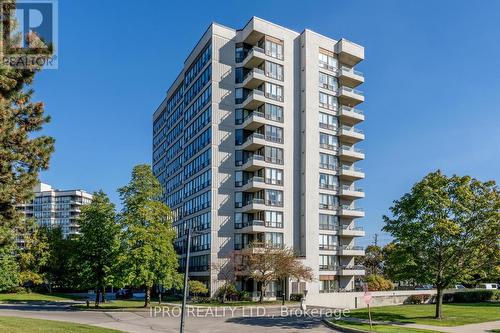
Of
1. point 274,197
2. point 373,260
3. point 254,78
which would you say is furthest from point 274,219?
point 373,260

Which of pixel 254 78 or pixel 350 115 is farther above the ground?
pixel 254 78

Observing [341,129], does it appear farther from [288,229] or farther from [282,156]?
[288,229]

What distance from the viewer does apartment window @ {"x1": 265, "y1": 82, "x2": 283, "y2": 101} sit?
62.9 meters

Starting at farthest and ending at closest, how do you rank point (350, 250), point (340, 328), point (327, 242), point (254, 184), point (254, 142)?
point (350, 250) → point (327, 242) → point (254, 142) → point (254, 184) → point (340, 328)

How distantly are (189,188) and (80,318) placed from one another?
128ft

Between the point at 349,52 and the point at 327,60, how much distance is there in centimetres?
366

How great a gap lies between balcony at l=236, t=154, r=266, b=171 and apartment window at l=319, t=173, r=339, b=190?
922 centimetres

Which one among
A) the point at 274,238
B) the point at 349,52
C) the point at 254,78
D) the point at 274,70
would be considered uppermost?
the point at 349,52

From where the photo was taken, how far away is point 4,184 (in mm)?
20734

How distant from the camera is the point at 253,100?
61312 millimetres

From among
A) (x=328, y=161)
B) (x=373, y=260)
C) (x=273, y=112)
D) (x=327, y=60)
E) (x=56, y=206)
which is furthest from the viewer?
(x=56, y=206)

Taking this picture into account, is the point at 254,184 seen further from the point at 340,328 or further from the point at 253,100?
the point at 340,328

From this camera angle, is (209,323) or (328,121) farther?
(328,121)

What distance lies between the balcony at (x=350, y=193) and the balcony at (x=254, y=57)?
21004 mm
